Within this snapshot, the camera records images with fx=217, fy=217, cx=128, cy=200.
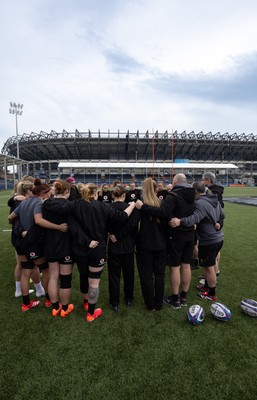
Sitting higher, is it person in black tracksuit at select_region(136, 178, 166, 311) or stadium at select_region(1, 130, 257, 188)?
stadium at select_region(1, 130, 257, 188)

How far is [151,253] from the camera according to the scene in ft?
12.0

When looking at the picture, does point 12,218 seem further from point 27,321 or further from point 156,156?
point 156,156

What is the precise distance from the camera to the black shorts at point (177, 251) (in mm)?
3732

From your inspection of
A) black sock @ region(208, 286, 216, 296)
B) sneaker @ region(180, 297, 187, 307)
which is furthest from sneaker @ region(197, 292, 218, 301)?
sneaker @ region(180, 297, 187, 307)

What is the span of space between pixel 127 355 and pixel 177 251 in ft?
5.54

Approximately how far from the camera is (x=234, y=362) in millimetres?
2729

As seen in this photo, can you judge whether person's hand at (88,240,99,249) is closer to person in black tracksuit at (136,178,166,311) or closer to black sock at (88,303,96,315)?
person in black tracksuit at (136,178,166,311)

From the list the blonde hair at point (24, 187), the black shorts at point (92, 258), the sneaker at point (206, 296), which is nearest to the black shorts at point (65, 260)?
the black shorts at point (92, 258)

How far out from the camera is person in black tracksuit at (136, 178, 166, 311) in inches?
141

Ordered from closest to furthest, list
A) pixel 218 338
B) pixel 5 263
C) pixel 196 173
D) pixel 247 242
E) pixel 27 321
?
pixel 218 338, pixel 27 321, pixel 5 263, pixel 247 242, pixel 196 173

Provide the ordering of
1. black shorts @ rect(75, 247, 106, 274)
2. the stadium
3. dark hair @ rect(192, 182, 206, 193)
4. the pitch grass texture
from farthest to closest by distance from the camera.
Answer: the stadium
dark hair @ rect(192, 182, 206, 193)
black shorts @ rect(75, 247, 106, 274)
the pitch grass texture

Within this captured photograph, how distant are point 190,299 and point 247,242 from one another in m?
5.03

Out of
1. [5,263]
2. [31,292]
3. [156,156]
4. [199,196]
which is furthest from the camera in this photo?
[156,156]

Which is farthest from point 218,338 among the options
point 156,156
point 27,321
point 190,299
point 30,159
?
point 30,159
